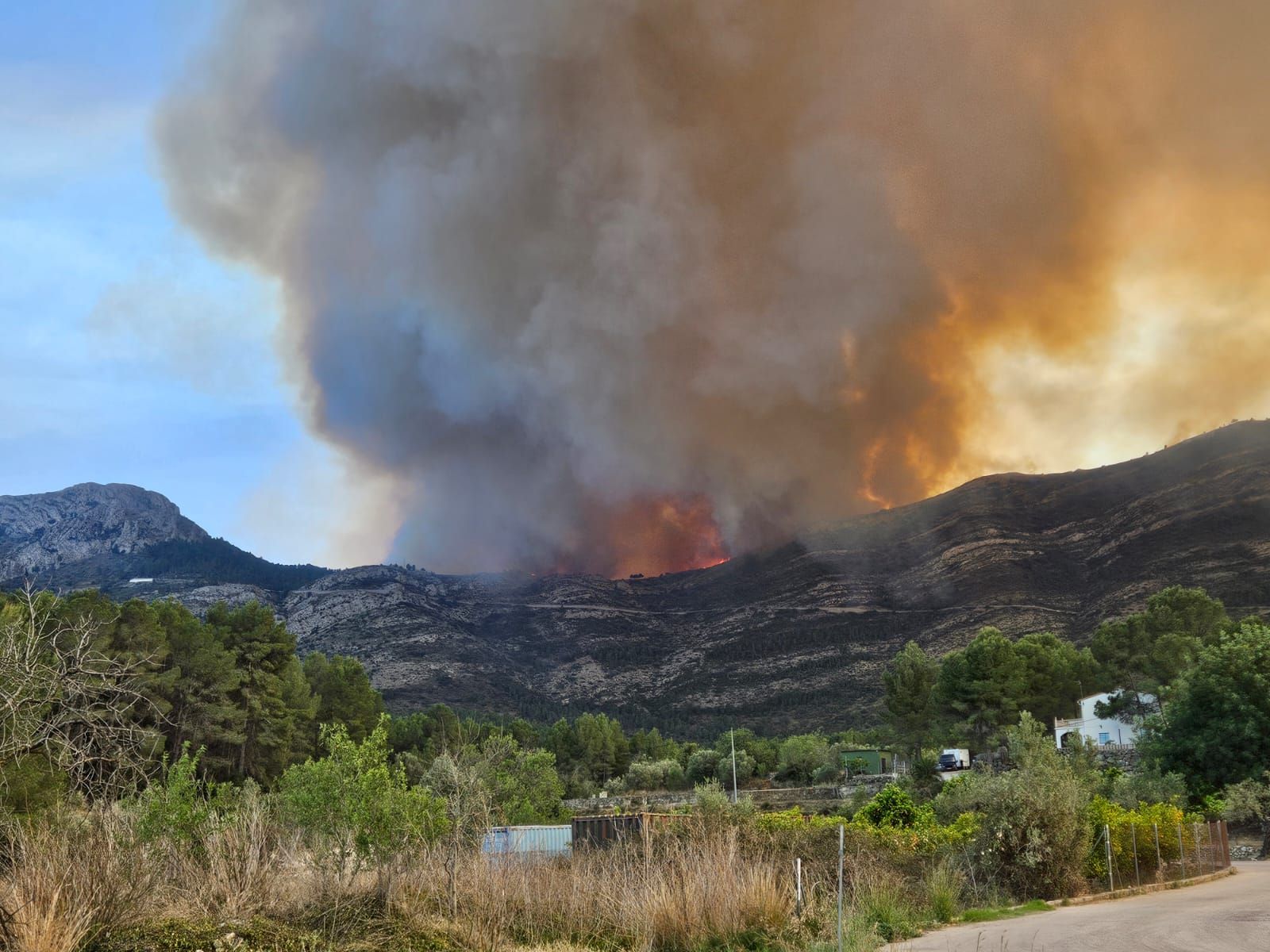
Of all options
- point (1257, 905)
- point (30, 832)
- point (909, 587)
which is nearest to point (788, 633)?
point (909, 587)

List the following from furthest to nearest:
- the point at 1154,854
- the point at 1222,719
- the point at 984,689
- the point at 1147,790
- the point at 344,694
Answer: the point at 344,694 → the point at 984,689 → the point at 1222,719 → the point at 1147,790 → the point at 1154,854

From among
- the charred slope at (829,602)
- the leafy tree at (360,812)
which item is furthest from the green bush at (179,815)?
the charred slope at (829,602)

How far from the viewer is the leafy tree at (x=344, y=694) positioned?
7381cm

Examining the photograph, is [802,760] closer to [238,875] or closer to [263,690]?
[263,690]

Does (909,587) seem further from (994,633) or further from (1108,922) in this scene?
(1108,922)

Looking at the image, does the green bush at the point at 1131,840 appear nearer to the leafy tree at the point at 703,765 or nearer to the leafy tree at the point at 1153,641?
the leafy tree at the point at 1153,641

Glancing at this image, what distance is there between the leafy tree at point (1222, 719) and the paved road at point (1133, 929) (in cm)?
2400

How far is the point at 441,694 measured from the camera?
107312 mm

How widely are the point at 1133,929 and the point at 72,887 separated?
15725 millimetres

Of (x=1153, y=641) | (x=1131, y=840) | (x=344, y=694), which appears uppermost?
(x=1153, y=641)

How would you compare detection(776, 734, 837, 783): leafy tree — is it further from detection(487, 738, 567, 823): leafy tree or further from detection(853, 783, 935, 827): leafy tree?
detection(853, 783, 935, 827): leafy tree

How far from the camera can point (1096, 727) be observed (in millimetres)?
71875

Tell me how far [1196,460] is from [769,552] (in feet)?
210

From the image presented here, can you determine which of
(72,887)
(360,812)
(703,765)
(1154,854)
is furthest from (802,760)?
(72,887)
